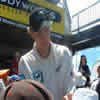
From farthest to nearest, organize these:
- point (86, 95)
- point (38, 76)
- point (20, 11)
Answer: point (20, 11)
point (38, 76)
point (86, 95)

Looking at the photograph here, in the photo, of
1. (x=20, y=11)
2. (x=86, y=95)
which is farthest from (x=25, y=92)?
(x=20, y=11)

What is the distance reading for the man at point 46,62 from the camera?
48.8 inches

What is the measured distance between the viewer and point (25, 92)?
59 centimetres

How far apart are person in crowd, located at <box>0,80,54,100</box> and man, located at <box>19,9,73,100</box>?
62cm

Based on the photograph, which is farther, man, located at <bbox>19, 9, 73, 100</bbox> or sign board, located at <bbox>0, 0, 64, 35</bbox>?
sign board, located at <bbox>0, 0, 64, 35</bbox>

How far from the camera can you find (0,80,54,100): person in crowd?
1.93ft

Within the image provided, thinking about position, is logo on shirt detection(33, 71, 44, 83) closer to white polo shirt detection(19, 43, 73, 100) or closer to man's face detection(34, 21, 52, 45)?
white polo shirt detection(19, 43, 73, 100)

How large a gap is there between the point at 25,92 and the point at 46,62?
2.38ft

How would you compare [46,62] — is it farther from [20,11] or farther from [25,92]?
[20,11]

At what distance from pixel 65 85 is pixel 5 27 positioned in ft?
16.9

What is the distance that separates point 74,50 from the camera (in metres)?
7.93

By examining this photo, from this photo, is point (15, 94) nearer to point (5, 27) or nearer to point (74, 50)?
point (5, 27)

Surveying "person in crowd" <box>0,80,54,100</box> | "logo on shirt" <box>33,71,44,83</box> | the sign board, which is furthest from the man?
the sign board

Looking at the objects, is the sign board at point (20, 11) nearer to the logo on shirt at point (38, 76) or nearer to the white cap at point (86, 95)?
the logo on shirt at point (38, 76)
